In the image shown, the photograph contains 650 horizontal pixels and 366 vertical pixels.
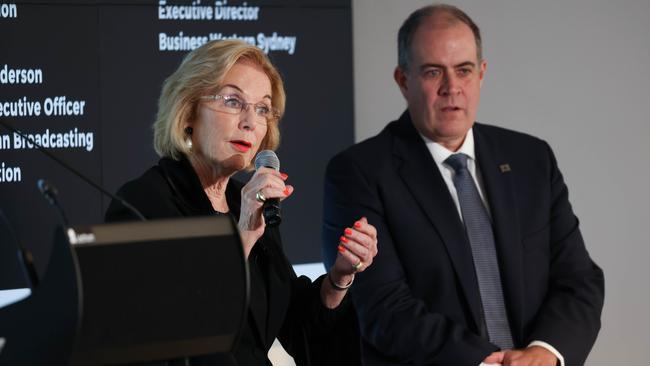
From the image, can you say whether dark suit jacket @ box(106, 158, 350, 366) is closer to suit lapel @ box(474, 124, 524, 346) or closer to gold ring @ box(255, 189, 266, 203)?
gold ring @ box(255, 189, 266, 203)

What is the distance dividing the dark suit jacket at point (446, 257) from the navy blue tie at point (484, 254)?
0.08 feet

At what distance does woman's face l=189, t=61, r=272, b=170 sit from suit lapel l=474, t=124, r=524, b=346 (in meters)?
0.99

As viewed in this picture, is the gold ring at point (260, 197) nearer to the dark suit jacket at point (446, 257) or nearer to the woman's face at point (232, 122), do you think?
the woman's face at point (232, 122)

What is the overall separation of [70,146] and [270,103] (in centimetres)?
169

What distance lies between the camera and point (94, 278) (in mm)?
1277

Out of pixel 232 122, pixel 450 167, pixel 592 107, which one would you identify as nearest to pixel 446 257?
pixel 450 167

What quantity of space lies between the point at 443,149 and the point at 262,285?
3.50ft

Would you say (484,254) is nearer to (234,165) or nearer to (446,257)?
(446,257)

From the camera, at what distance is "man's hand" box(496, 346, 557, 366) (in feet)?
9.14

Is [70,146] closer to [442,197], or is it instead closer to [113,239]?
[442,197]

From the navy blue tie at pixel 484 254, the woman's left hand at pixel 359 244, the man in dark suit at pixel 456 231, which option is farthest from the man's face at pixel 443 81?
the woman's left hand at pixel 359 244

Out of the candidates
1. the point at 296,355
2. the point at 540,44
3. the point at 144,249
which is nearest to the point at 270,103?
the point at 296,355

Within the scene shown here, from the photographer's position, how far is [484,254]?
296 cm

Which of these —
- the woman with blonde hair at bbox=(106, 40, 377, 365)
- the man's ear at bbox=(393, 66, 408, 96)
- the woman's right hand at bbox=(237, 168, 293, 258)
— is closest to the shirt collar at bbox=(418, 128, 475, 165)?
the man's ear at bbox=(393, 66, 408, 96)
